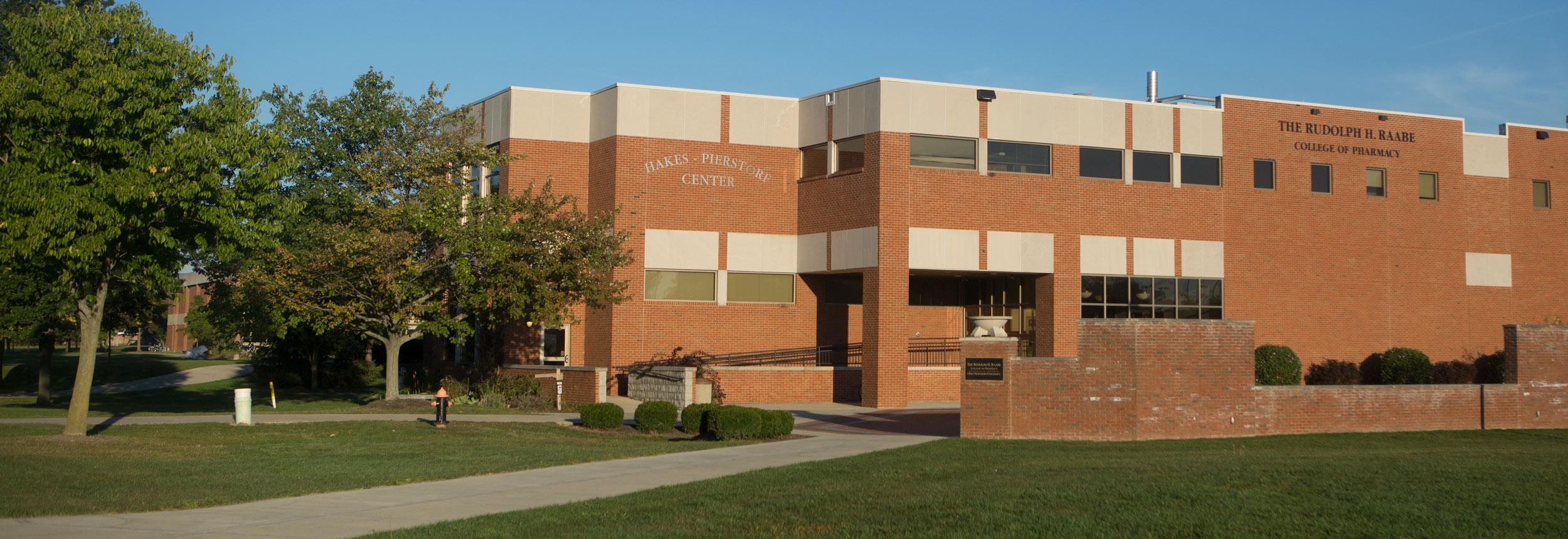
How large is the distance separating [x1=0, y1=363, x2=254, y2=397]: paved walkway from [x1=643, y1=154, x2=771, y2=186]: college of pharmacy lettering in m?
23.3

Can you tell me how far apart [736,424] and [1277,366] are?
66.7ft

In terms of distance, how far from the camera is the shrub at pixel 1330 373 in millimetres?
35281

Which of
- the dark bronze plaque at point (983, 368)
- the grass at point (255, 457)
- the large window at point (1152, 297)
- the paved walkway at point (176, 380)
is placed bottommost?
the paved walkway at point (176, 380)

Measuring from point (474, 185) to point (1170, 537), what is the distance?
102 feet

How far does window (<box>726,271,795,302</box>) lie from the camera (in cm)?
3388

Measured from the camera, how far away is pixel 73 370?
56.3 m

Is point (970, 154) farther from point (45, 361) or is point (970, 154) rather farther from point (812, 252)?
point (45, 361)

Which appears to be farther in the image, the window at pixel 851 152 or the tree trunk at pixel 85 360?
the window at pixel 851 152

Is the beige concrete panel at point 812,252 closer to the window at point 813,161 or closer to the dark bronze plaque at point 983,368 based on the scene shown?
the window at point 813,161

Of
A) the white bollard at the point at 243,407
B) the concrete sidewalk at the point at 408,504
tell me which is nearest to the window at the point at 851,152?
the concrete sidewalk at the point at 408,504

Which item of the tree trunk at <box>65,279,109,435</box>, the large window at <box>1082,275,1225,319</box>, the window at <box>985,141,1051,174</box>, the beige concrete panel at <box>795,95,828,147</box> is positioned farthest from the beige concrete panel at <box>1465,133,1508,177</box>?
the tree trunk at <box>65,279,109,435</box>

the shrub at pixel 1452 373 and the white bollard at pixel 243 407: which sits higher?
the shrub at pixel 1452 373

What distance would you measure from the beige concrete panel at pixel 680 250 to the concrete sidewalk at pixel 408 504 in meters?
15.6

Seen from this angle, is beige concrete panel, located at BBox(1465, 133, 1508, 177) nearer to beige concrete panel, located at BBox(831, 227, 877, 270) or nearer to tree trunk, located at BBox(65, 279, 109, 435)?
beige concrete panel, located at BBox(831, 227, 877, 270)
